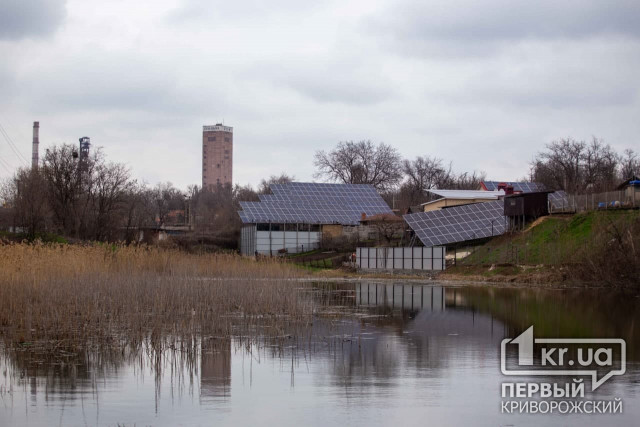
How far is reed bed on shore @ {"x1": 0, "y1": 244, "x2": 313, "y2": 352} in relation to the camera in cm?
1736

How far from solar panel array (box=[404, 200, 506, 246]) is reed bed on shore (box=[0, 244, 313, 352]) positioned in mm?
31006

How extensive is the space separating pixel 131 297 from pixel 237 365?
7.19m

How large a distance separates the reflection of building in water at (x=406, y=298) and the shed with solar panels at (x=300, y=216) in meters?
34.0

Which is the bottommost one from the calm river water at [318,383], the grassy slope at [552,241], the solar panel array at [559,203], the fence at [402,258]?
the calm river water at [318,383]

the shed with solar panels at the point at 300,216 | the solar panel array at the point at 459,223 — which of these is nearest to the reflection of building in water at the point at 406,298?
the solar panel array at the point at 459,223

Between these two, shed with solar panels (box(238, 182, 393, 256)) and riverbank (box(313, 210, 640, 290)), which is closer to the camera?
riverbank (box(313, 210, 640, 290))

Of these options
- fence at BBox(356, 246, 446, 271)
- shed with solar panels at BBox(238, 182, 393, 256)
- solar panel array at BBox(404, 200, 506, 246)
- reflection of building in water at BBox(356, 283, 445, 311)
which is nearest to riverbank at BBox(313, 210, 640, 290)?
fence at BBox(356, 246, 446, 271)

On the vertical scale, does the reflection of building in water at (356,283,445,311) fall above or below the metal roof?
below

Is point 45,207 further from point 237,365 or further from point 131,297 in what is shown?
point 237,365

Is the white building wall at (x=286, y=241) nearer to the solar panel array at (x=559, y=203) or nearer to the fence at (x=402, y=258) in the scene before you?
the fence at (x=402, y=258)

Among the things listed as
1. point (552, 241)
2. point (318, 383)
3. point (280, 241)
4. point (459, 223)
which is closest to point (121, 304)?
point (318, 383)

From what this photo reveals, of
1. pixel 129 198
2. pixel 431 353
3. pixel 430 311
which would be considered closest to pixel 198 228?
pixel 129 198

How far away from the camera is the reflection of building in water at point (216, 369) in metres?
12.3

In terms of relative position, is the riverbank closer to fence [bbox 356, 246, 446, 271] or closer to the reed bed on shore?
Result: fence [bbox 356, 246, 446, 271]
